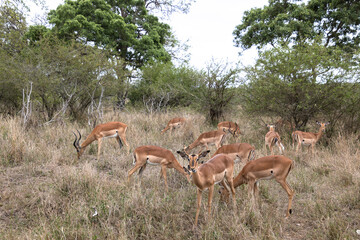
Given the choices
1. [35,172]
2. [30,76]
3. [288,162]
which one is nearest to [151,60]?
[30,76]

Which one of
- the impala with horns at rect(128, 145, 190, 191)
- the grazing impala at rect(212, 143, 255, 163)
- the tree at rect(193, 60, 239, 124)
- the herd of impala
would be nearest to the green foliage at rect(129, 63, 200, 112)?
the tree at rect(193, 60, 239, 124)

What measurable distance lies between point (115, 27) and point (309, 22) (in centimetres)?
1227

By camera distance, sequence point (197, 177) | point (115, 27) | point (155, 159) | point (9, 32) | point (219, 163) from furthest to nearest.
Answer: point (115, 27)
point (9, 32)
point (155, 159)
point (219, 163)
point (197, 177)

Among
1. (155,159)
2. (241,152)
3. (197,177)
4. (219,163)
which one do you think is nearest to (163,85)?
(241,152)

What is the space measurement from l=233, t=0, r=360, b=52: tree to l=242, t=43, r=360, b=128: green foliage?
7206mm

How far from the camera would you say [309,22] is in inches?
596

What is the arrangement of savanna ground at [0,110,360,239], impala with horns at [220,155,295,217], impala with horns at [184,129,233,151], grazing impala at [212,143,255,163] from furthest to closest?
impala with horns at [184,129,233,151], grazing impala at [212,143,255,163], impala with horns at [220,155,295,217], savanna ground at [0,110,360,239]

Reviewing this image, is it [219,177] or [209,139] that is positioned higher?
[219,177]

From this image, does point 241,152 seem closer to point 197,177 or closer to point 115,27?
point 197,177

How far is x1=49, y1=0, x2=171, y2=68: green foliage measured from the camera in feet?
51.9

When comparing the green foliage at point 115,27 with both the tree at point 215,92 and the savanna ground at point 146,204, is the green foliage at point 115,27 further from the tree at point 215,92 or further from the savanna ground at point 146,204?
the savanna ground at point 146,204

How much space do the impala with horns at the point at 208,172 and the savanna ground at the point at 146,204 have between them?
0.27m

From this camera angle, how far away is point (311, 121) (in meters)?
8.92

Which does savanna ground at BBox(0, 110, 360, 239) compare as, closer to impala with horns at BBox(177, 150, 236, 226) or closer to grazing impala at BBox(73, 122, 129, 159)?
impala with horns at BBox(177, 150, 236, 226)
